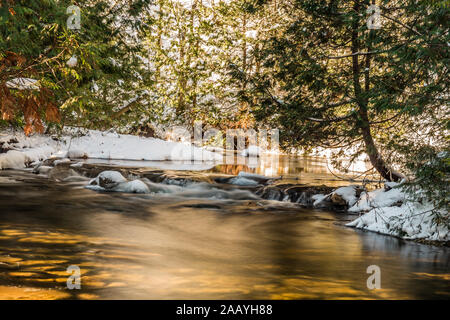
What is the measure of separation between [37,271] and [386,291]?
14.4ft

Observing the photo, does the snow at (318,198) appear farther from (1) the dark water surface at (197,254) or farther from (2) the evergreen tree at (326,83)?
(2) the evergreen tree at (326,83)

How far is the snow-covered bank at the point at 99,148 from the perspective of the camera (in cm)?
1767

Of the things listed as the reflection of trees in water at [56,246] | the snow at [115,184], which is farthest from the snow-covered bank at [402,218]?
the snow at [115,184]

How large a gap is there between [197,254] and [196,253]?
62 mm

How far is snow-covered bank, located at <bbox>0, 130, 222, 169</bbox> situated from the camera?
1767 centimetres

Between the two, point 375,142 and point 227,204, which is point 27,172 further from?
point 375,142

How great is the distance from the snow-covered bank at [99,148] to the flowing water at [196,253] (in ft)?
26.6

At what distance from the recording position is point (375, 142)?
9.77 meters

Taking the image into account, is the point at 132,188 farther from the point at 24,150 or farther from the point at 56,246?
the point at 24,150

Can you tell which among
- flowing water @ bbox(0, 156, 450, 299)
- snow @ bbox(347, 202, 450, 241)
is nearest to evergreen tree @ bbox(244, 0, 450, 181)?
snow @ bbox(347, 202, 450, 241)

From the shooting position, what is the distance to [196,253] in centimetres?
615

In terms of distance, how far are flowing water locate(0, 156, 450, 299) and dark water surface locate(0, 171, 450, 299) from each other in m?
0.02
